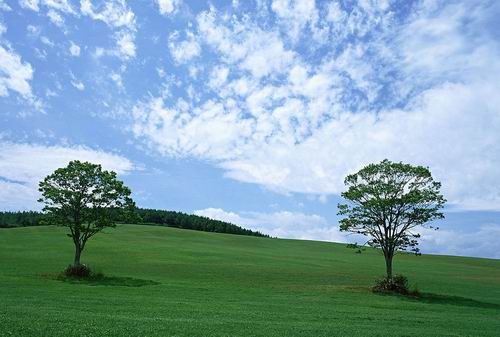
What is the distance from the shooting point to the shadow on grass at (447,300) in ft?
121

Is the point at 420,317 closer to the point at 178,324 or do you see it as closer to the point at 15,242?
the point at 178,324

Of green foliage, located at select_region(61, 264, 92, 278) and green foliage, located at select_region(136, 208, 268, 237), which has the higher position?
green foliage, located at select_region(136, 208, 268, 237)

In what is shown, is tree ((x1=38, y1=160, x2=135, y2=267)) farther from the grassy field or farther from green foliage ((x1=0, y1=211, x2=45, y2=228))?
green foliage ((x1=0, y1=211, x2=45, y2=228))

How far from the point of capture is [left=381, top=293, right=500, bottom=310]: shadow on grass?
121ft

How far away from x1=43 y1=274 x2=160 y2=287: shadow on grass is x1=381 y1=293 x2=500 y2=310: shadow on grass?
2285 cm

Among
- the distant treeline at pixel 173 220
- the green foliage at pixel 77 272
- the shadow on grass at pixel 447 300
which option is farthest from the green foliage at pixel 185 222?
the shadow on grass at pixel 447 300

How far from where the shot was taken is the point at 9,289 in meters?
31.3

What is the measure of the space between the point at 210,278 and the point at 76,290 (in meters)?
16.9

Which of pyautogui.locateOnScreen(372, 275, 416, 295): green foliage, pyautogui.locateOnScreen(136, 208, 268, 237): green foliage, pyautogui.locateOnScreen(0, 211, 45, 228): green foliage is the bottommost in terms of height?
pyautogui.locateOnScreen(372, 275, 416, 295): green foliage

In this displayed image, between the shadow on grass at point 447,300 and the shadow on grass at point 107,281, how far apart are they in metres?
22.8

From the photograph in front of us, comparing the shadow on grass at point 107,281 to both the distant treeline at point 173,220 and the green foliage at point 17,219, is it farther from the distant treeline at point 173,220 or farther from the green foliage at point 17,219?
the distant treeline at point 173,220

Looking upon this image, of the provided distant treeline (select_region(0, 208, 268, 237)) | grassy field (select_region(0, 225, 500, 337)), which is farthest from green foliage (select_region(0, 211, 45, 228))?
grassy field (select_region(0, 225, 500, 337))

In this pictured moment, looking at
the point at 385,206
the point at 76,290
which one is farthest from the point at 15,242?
the point at 385,206

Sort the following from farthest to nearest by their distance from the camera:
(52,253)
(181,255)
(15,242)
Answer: (15,242), (181,255), (52,253)
